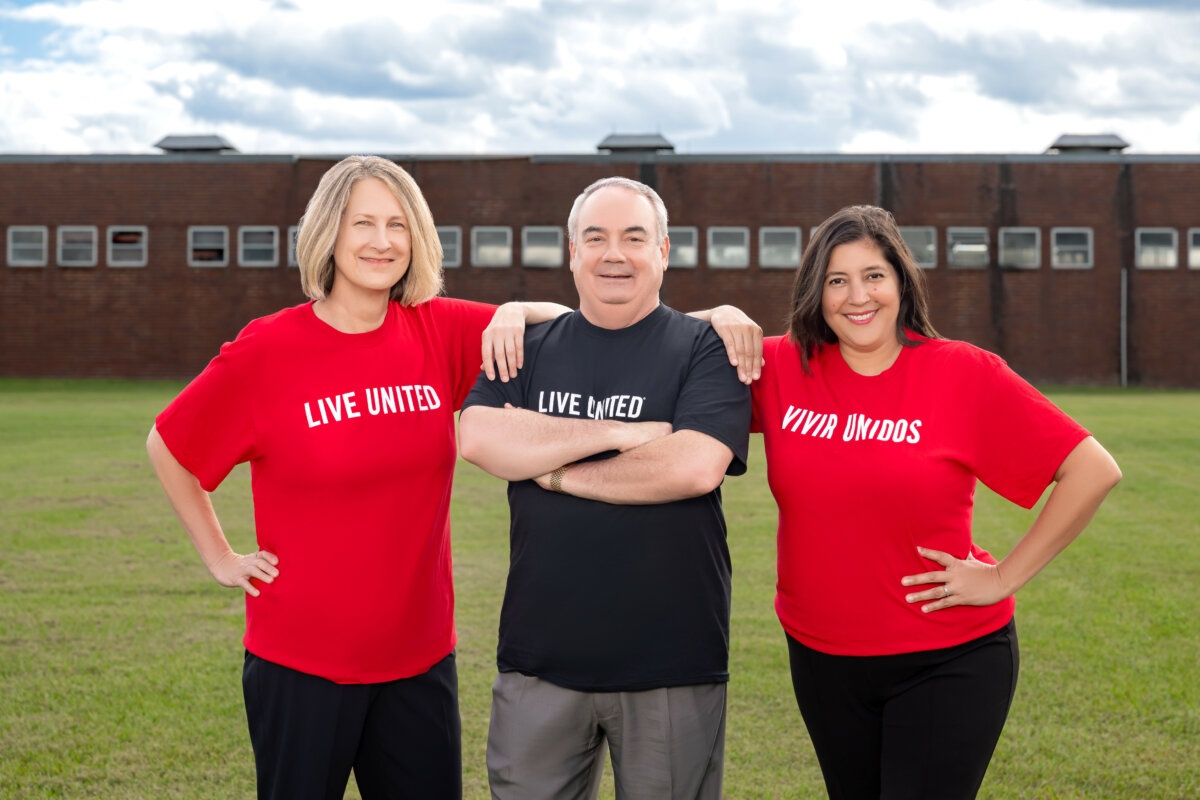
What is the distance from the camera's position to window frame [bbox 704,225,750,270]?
32844mm

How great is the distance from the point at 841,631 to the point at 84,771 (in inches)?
131

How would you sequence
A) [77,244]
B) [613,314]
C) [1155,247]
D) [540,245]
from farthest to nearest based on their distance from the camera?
[77,244] → [540,245] → [1155,247] → [613,314]

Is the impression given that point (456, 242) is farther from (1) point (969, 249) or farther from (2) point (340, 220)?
(2) point (340, 220)

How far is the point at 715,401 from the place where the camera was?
112 inches

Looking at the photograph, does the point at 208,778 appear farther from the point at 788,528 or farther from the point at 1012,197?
the point at 1012,197

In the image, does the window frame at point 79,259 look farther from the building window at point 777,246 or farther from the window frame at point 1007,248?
the window frame at point 1007,248

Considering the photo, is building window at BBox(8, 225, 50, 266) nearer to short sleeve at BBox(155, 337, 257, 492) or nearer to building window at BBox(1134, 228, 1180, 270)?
building window at BBox(1134, 228, 1180, 270)

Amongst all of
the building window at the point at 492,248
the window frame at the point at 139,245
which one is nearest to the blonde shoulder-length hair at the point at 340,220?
the building window at the point at 492,248

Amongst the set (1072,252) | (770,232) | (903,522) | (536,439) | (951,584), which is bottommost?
(951,584)

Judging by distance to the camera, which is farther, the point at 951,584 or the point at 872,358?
the point at 872,358

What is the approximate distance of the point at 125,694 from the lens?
5258 millimetres

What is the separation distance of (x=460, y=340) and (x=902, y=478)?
1.39 m

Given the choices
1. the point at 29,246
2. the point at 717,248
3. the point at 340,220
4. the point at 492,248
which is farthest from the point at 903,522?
the point at 29,246

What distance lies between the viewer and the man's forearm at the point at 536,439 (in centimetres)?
276
